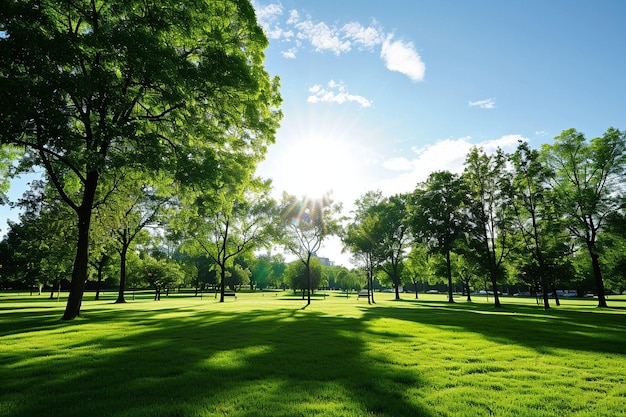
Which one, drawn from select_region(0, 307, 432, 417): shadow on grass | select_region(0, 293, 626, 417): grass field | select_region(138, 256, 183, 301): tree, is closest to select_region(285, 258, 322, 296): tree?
select_region(138, 256, 183, 301): tree

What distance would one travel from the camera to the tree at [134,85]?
34.5 feet

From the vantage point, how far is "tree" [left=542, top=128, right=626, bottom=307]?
113 feet

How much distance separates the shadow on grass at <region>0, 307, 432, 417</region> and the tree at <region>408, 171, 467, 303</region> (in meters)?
33.8

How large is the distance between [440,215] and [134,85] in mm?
36842

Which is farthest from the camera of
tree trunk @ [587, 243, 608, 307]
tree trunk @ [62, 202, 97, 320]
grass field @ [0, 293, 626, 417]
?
tree trunk @ [587, 243, 608, 307]

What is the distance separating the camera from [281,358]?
7.80 meters

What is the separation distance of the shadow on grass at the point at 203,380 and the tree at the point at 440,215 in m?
33.8

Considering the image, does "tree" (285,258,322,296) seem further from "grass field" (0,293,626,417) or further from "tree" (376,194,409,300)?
"grass field" (0,293,626,417)

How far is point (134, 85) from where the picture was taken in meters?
15.2

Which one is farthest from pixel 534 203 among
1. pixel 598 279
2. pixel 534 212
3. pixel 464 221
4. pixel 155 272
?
pixel 155 272

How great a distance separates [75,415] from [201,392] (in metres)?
1.73

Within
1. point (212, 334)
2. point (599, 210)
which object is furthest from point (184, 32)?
point (599, 210)

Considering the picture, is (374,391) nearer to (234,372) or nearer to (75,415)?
(234,372)

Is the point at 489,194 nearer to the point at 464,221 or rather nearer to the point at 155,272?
the point at 464,221
